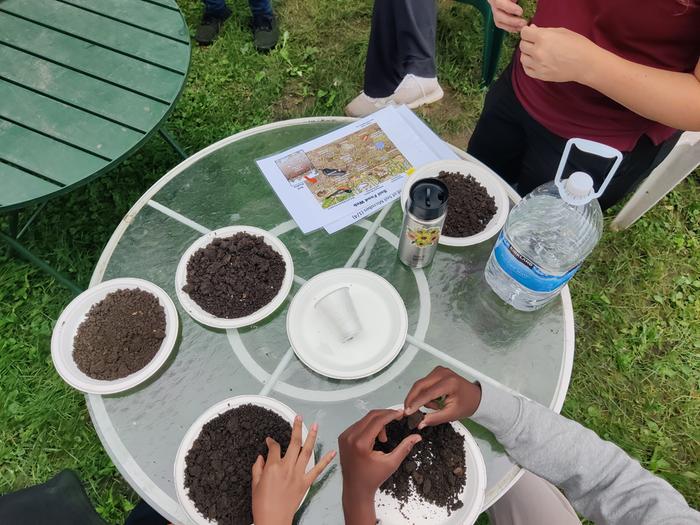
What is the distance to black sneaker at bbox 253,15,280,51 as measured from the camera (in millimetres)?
3287

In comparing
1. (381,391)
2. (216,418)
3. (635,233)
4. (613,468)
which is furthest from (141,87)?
(635,233)

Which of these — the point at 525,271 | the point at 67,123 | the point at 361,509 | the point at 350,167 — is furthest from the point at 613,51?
the point at 67,123

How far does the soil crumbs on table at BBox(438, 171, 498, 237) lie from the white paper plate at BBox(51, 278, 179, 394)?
88 centimetres

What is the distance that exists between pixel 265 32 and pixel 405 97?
113 cm

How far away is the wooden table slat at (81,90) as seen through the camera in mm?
1896

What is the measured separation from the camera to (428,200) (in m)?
1.25

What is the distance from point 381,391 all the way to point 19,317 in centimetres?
195

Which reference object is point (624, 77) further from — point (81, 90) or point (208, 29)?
point (208, 29)

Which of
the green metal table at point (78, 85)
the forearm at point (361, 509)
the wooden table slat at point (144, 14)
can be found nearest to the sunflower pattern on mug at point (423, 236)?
the forearm at point (361, 509)

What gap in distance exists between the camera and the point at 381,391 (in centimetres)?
134

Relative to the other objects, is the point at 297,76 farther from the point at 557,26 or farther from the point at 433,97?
the point at 557,26

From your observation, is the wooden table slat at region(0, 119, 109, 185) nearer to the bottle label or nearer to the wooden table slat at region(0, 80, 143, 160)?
the wooden table slat at region(0, 80, 143, 160)

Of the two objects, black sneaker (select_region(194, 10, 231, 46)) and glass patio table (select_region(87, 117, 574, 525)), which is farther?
black sneaker (select_region(194, 10, 231, 46))

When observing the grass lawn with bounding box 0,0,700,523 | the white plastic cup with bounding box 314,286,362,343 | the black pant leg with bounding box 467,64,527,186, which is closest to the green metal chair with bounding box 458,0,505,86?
the grass lawn with bounding box 0,0,700,523
